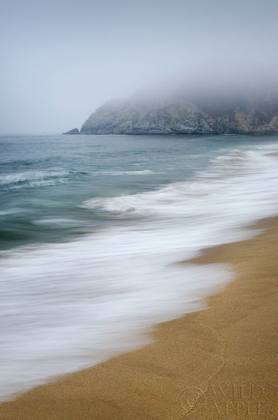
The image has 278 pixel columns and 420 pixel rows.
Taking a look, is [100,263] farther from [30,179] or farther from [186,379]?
[30,179]

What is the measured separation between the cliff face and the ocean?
6254 centimetres

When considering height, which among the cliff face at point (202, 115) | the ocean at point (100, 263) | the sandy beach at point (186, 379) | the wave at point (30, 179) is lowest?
the ocean at point (100, 263)

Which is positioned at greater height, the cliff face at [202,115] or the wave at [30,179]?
the cliff face at [202,115]

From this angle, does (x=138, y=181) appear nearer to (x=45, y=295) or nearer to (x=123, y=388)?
(x=45, y=295)

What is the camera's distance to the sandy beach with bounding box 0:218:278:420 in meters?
1.36

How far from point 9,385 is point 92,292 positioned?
→ 1.40 metres

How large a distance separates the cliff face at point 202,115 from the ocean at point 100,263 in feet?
205

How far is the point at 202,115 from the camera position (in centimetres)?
7144

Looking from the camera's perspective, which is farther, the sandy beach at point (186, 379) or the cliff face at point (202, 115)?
the cliff face at point (202, 115)

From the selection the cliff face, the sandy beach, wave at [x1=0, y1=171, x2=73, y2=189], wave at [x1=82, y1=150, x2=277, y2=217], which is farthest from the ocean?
the cliff face

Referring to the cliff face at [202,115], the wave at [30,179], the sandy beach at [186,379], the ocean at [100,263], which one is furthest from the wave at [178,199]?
the cliff face at [202,115]

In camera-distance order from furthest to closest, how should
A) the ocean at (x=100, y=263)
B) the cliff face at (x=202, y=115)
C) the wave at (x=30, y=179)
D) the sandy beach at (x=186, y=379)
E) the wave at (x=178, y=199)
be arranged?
the cliff face at (x=202, y=115) < the wave at (x=30, y=179) < the wave at (x=178, y=199) < the ocean at (x=100, y=263) < the sandy beach at (x=186, y=379)

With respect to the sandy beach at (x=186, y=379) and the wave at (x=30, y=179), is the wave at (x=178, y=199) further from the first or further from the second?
the sandy beach at (x=186, y=379)

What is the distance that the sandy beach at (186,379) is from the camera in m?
Result: 1.36
